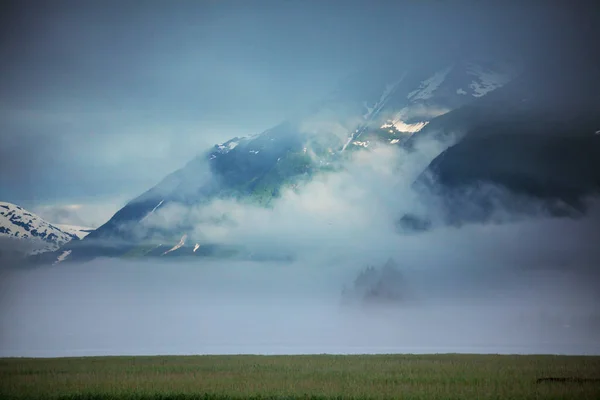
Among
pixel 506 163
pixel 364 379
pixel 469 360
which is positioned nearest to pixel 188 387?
pixel 364 379

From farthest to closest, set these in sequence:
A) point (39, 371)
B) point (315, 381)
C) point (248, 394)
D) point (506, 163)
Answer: point (506, 163)
point (39, 371)
point (315, 381)
point (248, 394)

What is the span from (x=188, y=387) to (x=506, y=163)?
64.9 meters

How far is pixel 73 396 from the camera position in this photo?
28.6m

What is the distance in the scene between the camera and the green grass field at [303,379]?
1099 inches

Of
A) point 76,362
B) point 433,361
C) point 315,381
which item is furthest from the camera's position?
point 76,362

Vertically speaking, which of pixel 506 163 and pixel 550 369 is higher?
pixel 506 163

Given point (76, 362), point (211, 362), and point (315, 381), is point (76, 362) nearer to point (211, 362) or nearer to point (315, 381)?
point (211, 362)

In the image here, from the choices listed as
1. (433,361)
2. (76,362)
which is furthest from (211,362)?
(433,361)

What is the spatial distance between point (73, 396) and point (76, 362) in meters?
18.7

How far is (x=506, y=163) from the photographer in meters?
86.6

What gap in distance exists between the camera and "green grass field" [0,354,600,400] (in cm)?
2792

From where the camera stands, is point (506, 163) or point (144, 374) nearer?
A: point (144, 374)

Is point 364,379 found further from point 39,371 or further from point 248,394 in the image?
point 39,371

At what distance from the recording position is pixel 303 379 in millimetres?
33312
